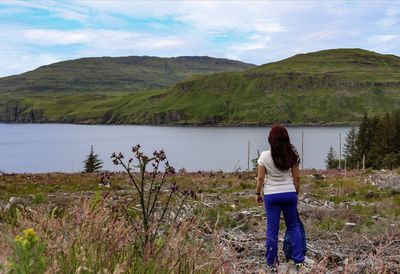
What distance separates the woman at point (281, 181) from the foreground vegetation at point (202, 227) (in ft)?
2.28

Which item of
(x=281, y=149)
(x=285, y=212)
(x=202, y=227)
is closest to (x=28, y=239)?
(x=202, y=227)

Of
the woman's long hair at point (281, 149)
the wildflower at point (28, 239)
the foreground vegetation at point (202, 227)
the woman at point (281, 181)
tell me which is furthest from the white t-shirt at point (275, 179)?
the wildflower at point (28, 239)

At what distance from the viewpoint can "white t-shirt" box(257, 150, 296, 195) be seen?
850 centimetres

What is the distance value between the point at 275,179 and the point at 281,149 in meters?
0.53

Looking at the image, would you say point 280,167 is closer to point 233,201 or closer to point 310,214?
point 310,214

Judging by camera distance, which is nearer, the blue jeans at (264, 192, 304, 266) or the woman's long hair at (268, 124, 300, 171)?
the woman's long hair at (268, 124, 300, 171)

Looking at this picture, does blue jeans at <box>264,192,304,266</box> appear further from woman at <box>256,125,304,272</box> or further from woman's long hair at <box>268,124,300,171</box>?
woman's long hair at <box>268,124,300,171</box>

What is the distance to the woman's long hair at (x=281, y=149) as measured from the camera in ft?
27.4

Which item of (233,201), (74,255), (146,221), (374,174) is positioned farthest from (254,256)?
(374,174)

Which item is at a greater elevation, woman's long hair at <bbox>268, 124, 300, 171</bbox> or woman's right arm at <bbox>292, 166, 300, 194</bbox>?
woman's long hair at <bbox>268, 124, 300, 171</bbox>

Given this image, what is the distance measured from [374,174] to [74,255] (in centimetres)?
2171

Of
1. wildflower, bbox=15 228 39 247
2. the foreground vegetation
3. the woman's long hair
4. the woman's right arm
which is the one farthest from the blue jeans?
wildflower, bbox=15 228 39 247

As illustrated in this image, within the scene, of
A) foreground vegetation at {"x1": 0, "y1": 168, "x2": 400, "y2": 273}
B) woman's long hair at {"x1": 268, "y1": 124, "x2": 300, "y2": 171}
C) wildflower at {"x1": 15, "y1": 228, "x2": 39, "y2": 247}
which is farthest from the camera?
woman's long hair at {"x1": 268, "y1": 124, "x2": 300, "y2": 171}

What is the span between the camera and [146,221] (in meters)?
4.82
